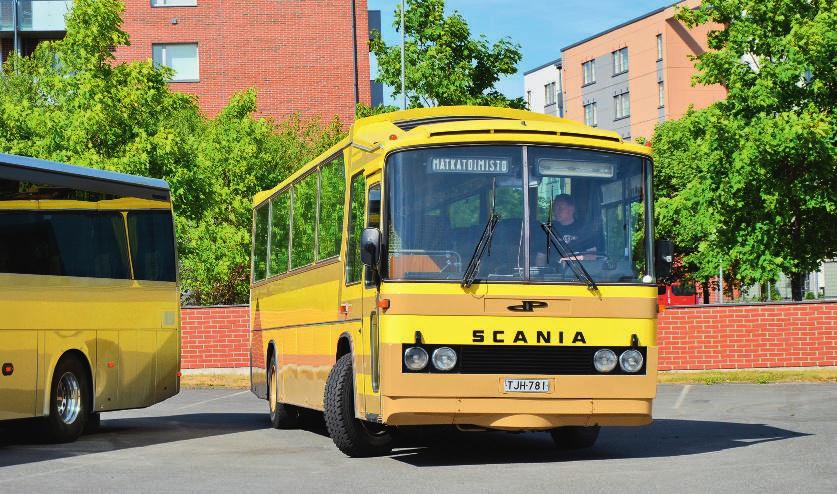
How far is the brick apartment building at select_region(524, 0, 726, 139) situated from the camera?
9144 cm

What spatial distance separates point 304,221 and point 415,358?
5.77 m

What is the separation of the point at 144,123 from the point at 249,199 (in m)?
5.66

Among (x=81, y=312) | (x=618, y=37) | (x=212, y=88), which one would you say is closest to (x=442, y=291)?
(x=81, y=312)

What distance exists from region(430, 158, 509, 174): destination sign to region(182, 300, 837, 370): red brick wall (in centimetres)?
1882

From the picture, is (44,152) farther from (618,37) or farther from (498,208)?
(618,37)

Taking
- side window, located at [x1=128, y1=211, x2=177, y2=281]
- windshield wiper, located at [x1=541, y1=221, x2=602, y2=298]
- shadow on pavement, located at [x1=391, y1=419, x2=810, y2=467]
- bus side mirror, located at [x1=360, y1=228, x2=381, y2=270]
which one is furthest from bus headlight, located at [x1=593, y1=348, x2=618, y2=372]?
side window, located at [x1=128, y1=211, x2=177, y2=281]

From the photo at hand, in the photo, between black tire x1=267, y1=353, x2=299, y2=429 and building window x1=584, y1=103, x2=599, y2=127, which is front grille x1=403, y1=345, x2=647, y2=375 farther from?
building window x1=584, y1=103, x2=599, y2=127

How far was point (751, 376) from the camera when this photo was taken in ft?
101

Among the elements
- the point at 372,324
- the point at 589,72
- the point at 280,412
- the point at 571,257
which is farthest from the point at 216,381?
the point at 589,72

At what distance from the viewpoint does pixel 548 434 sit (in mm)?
18094

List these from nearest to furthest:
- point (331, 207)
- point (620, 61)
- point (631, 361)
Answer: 1. point (631, 361)
2. point (331, 207)
3. point (620, 61)

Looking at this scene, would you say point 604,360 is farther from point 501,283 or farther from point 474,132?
point 474,132

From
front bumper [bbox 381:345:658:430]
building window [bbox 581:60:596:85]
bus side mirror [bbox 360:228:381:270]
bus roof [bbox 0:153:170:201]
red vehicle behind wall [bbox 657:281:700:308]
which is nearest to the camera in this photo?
bus side mirror [bbox 360:228:381:270]

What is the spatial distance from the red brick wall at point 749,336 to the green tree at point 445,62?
407 inches
